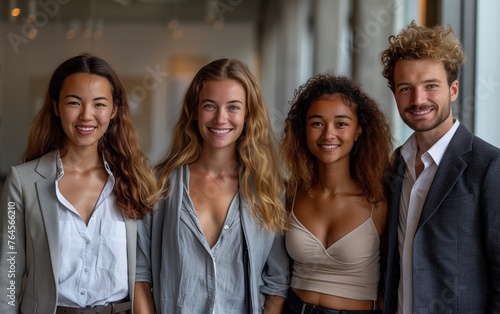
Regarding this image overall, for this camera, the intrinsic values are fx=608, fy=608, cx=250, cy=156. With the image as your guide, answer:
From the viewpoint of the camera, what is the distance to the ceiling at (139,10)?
7.37 m

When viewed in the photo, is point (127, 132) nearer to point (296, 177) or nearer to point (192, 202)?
point (192, 202)

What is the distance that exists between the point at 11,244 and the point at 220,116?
2.98 ft

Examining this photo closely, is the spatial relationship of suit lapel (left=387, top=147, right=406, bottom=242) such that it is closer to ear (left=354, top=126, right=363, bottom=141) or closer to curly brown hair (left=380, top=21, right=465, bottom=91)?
ear (left=354, top=126, right=363, bottom=141)

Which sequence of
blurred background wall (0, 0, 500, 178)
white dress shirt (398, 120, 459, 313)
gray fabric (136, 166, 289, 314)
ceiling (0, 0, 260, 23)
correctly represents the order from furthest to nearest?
ceiling (0, 0, 260, 23) < blurred background wall (0, 0, 500, 178) < gray fabric (136, 166, 289, 314) < white dress shirt (398, 120, 459, 313)

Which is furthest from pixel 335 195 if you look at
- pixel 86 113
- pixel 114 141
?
pixel 86 113

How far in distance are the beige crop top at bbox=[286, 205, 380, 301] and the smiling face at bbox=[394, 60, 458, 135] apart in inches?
17.8

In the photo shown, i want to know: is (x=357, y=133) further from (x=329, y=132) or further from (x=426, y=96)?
(x=426, y=96)

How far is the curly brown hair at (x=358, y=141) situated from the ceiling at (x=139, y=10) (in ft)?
18.4

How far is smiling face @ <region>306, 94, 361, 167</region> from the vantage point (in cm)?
244

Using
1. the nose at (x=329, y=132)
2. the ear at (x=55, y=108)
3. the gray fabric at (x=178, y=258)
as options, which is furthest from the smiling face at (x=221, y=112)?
the ear at (x=55, y=108)

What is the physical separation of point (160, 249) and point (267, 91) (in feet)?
23.3

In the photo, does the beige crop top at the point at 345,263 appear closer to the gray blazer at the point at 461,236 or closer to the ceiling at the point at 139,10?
the gray blazer at the point at 461,236

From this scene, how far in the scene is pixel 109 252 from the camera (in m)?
2.27

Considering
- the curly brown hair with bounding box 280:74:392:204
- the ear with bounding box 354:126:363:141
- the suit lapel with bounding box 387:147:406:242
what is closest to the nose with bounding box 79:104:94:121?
the curly brown hair with bounding box 280:74:392:204
